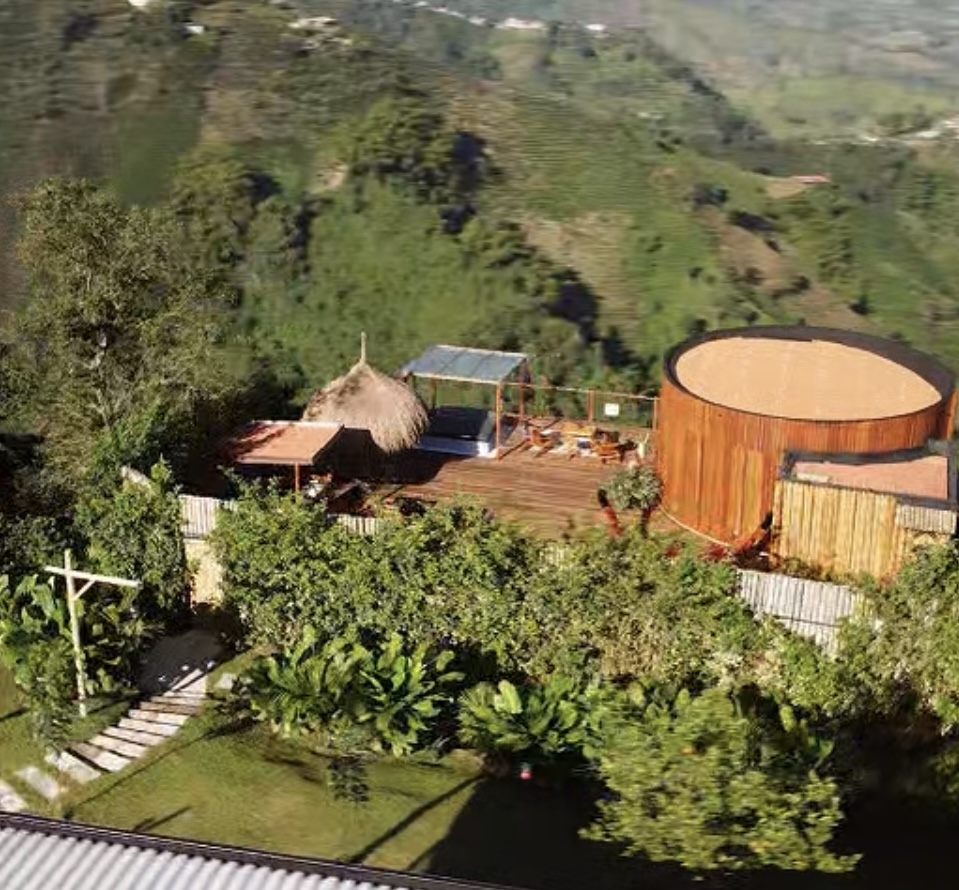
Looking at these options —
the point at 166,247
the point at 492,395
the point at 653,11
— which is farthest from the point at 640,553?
the point at 653,11

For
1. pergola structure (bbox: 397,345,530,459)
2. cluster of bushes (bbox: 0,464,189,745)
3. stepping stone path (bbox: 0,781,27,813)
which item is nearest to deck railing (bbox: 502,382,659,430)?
pergola structure (bbox: 397,345,530,459)

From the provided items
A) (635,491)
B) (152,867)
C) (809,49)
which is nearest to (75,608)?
(152,867)

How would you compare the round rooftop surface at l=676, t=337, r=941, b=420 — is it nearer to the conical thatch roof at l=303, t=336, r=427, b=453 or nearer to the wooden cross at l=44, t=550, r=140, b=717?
the conical thatch roof at l=303, t=336, r=427, b=453

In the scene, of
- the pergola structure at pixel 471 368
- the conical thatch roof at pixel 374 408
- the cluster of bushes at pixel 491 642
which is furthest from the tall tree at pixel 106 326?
the cluster of bushes at pixel 491 642

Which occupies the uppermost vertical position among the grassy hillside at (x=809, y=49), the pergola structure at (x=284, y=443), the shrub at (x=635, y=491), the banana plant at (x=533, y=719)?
the grassy hillside at (x=809, y=49)

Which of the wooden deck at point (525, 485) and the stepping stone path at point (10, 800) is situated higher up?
the wooden deck at point (525, 485)

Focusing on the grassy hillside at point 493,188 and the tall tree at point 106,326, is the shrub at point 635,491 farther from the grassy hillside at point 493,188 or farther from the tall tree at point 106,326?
the grassy hillside at point 493,188
